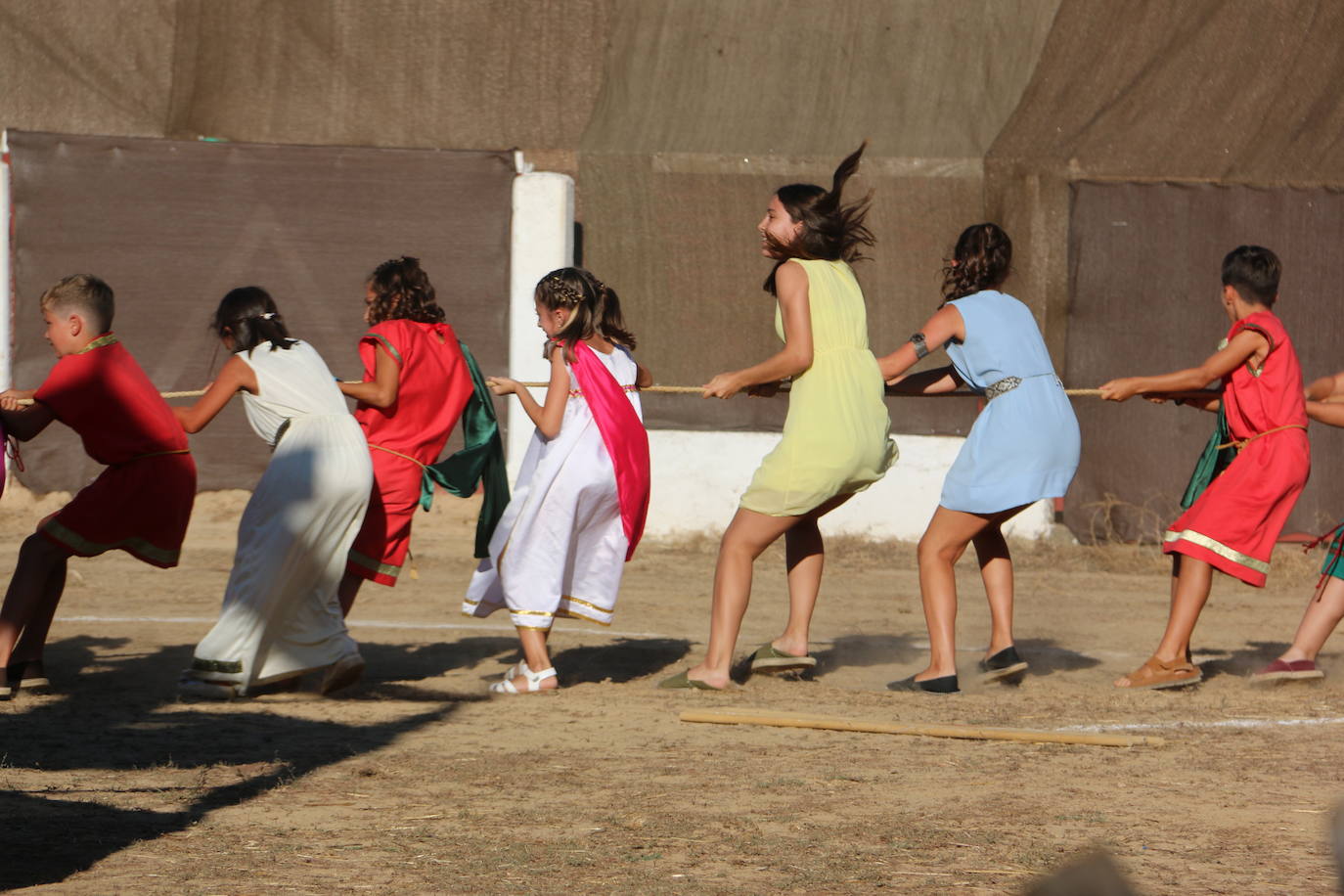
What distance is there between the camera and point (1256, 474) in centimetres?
622

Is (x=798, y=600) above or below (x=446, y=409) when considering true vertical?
below

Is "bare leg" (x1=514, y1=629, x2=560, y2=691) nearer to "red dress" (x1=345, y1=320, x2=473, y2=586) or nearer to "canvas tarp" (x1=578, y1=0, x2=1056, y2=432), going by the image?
"red dress" (x1=345, y1=320, x2=473, y2=586)

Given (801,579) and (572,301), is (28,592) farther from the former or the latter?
(801,579)

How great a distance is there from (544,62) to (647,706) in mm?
6623

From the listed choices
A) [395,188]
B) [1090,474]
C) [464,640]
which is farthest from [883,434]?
[395,188]

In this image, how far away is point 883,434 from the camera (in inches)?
241

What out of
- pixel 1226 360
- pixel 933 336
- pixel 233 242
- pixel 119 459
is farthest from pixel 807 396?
pixel 233 242

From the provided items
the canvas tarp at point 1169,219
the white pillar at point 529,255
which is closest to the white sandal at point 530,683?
the white pillar at point 529,255

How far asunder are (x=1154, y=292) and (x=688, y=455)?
3120 mm

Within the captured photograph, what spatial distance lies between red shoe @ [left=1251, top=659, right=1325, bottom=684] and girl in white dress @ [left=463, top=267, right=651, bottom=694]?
2391 millimetres

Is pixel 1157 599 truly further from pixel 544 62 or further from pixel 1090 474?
pixel 544 62

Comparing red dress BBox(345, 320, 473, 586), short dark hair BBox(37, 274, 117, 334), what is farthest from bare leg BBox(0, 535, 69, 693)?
red dress BBox(345, 320, 473, 586)

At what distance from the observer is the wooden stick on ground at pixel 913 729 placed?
17.2 ft

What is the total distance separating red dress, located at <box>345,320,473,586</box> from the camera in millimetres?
6469
